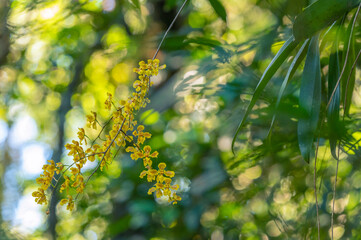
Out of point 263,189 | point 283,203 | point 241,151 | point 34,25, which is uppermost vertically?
point 34,25

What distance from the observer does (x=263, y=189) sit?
110cm

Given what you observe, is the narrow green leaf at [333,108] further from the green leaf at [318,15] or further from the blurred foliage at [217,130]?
the green leaf at [318,15]

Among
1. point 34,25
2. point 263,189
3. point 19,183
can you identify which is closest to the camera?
point 263,189

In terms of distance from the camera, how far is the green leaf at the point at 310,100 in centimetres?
57

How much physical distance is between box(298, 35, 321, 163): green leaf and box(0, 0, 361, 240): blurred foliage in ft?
0.07

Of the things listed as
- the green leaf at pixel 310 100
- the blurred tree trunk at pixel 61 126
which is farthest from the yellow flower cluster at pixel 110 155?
the blurred tree trunk at pixel 61 126

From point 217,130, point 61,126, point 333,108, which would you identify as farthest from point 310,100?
point 61,126

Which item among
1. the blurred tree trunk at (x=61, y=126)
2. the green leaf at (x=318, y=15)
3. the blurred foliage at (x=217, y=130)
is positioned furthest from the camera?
the blurred tree trunk at (x=61, y=126)

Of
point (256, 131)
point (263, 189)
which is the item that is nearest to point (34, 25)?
point (256, 131)

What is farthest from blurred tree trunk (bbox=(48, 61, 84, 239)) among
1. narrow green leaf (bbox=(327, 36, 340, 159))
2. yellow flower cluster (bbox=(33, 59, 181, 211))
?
narrow green leaf (bbox=(327, 36, 340, 159))

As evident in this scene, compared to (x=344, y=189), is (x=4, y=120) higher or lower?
higher

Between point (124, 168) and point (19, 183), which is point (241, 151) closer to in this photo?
point (124, 168)

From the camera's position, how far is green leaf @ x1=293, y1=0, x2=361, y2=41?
54 cm

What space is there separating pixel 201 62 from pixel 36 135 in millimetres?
1506
